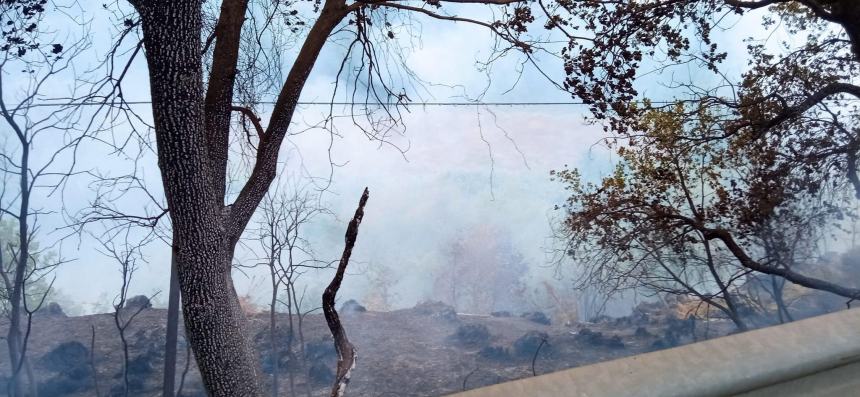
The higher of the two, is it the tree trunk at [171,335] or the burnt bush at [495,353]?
the tree trunk at [171,335]

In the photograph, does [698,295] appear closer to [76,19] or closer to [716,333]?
[716,333]

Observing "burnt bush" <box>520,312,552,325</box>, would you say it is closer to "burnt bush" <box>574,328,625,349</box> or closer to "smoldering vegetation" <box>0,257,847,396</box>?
"smoldering vegetation" <box>0,257,847,396</box>

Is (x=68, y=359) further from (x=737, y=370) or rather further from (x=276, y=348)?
(x=737, y=370)

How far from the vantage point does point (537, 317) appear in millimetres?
3336

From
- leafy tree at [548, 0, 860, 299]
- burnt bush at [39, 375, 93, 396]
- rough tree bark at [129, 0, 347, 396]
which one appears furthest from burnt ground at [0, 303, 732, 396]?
leafy tree at [548, 0, 860, 299]

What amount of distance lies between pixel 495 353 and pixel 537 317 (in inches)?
10.2

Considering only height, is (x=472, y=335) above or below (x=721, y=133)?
below

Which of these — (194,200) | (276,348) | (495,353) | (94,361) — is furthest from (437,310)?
(94,361)

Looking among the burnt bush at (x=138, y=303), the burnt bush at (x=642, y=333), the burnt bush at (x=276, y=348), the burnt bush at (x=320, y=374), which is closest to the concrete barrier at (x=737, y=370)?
the burnt bush at (x=642, y=333)

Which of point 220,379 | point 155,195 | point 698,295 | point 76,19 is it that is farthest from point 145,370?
point 698,295

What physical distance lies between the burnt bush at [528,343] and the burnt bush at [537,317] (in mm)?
48

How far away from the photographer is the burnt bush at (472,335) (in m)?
3.20

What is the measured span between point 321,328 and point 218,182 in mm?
702

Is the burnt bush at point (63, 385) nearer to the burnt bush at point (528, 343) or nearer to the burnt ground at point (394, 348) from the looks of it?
the burnt ground at point (394, 348)
